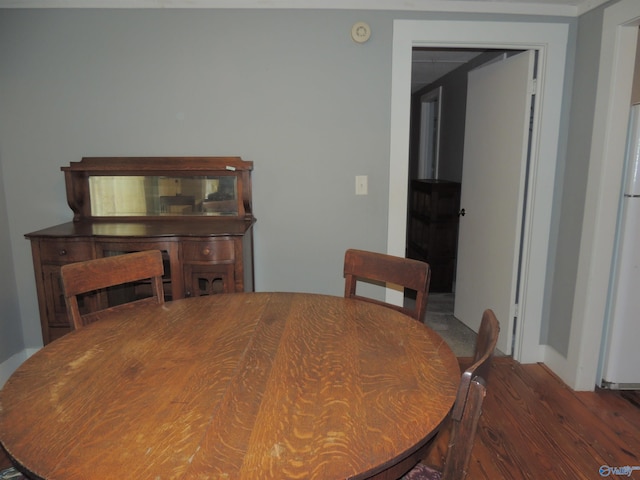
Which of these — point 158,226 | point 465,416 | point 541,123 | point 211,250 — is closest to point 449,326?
point 541,123

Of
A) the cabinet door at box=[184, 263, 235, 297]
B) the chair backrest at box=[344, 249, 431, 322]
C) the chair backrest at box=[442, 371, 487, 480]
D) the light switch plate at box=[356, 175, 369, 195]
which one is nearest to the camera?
the chair backrest at box=[442, 371, 487, 480]

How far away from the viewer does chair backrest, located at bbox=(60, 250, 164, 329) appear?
5.04ft

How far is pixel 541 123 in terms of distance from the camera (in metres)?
2.63

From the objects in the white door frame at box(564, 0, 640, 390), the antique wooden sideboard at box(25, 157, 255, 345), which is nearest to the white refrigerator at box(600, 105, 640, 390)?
the white door frame at box(564, 0, 640, 390)

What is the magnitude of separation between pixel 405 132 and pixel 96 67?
1.85m

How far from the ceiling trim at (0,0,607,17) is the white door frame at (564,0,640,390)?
0.32 m

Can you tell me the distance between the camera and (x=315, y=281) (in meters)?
2.80

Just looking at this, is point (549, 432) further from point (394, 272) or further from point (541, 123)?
point (541, 123)

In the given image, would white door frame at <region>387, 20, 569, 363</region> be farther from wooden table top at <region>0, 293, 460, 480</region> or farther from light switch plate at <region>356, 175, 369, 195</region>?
wooden table top at <region>0, 293, 460, 480</region>

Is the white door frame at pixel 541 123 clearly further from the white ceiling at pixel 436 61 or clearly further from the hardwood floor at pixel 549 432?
the white ceiling at pixel 436 61

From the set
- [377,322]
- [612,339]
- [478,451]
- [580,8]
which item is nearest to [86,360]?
[377,322]

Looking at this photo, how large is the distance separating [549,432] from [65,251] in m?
2.62

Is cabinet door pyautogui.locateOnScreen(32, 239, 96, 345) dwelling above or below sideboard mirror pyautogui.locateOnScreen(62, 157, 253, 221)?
below

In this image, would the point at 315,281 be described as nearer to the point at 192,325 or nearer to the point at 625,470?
the point at 192,325
